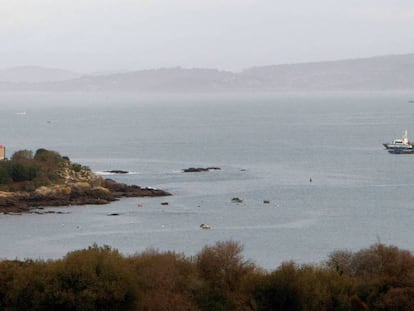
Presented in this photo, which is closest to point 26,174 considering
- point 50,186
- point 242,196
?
point 50,186

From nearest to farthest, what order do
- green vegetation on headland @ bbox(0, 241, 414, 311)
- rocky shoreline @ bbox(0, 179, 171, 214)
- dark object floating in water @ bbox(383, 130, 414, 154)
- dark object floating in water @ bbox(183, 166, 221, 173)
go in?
1. green vegetation on headland @ bbox(0, 241, 414, 311)
2. rocky shoreline @ bbox(0, 179, 171, 214)
3. dark object floating in water @ bbox(183, 166, 221, 173)
4. dark object floating in water @ bbox(383, 130, 414, 154)

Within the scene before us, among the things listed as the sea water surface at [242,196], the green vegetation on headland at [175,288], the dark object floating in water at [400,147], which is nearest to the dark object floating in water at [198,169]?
the sea water surface at [242,196]

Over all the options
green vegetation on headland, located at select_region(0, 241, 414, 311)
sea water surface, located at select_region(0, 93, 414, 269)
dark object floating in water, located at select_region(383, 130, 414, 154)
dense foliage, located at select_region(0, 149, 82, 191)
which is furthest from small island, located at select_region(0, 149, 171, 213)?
dark object floating in water, located at select_region(383, 130, 414, 154)

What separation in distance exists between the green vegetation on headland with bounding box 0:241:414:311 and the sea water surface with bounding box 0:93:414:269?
386 inches

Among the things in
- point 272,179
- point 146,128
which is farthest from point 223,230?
point 146,128

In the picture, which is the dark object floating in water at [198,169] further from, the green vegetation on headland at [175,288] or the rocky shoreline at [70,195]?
the green vegetation on headland at [175,288]

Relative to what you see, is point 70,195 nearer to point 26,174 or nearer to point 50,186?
point 50,186

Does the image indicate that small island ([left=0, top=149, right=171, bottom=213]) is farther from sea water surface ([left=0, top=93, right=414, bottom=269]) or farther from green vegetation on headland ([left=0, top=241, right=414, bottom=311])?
green vegetation on headland ([left=0, top=241, right=414, bottom=311])

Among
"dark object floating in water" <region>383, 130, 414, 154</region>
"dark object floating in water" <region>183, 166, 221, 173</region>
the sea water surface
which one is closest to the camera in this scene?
the sea water surface

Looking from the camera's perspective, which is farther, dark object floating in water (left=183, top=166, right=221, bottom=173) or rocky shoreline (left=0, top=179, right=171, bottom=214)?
dark object floating in water (left=183, top=166, right=221, bottom=173)

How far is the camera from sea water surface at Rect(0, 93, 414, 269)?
35.8 metres

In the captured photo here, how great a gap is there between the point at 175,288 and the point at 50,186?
24.1 metres

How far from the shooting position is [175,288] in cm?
2091

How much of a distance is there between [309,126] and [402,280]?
81.6 m
